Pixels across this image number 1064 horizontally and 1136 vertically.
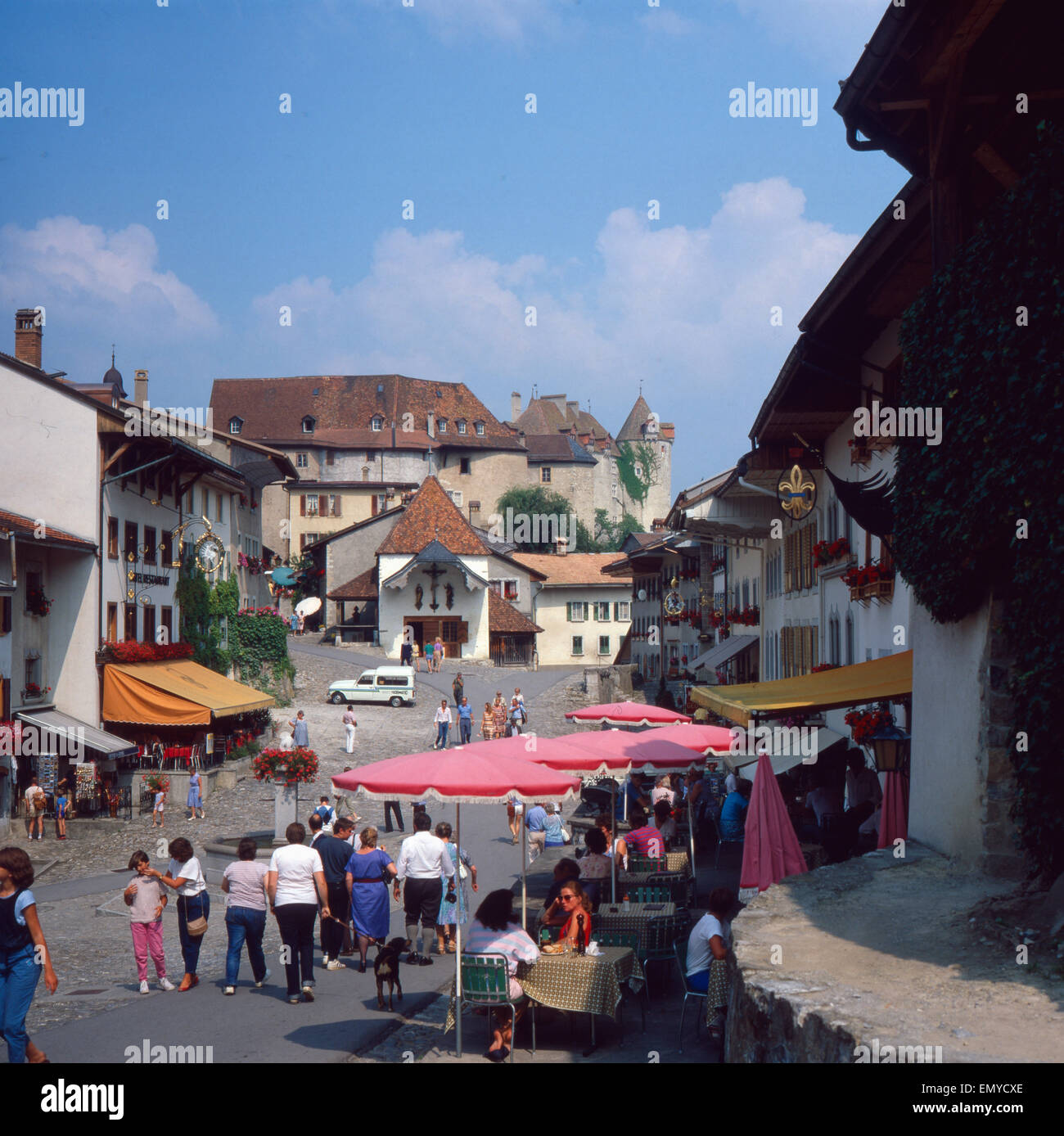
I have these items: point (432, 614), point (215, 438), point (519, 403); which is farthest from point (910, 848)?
point (519, 403)

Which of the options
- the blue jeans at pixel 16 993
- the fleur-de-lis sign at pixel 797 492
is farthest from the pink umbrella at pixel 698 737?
the blue jeans at pixel 16 993

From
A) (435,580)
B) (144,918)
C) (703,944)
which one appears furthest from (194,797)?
(435,580)

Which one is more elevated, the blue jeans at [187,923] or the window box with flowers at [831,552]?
the window box with flowers at [831,552]

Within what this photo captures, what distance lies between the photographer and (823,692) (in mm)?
13617

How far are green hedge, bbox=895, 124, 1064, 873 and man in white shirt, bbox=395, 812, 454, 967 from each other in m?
6.40

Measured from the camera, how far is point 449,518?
264 ft

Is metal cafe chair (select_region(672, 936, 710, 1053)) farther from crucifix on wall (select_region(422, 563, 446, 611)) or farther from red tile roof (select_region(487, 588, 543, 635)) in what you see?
red tile roof (select_region(487, 588, 543, 635))

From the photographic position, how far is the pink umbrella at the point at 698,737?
16.6 m

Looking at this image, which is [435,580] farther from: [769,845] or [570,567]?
[769,845]

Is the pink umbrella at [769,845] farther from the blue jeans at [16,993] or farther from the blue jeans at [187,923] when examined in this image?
the blue jeans at [16,993]

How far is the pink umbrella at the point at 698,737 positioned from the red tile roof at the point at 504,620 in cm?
5963

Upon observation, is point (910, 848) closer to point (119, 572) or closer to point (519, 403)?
point (119, 572)

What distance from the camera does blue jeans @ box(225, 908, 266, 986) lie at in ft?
41.6

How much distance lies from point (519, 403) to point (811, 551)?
122934mm
